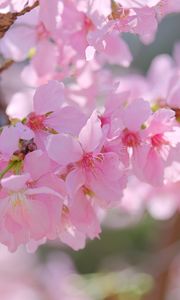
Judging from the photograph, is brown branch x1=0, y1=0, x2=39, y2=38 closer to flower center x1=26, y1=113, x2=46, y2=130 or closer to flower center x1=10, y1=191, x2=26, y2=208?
flower center x1=26, y1=113, x2=46, y2=130

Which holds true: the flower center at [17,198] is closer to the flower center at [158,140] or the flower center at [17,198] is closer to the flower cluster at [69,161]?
the flower cluster at [69,161]

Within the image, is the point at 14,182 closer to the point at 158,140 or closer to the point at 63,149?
the point at 63,149

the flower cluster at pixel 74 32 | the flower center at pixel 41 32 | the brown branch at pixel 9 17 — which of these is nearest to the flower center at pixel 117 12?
the flower cluster at pixel 74 32

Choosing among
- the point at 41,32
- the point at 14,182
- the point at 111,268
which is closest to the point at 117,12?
the point at 14,182

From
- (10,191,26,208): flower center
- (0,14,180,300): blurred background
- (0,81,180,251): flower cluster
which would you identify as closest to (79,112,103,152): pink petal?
(0,81,180,251): flower cluster

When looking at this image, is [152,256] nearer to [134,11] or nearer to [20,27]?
[20,27]
